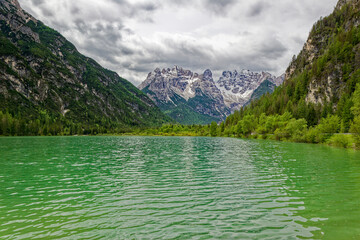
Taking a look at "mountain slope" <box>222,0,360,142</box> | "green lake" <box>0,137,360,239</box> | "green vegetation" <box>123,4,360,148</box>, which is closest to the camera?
"green lake" <box>0,137,360,239</box>

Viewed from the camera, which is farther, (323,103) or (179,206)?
(323,103)

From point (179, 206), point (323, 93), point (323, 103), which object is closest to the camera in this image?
point (179, 206)

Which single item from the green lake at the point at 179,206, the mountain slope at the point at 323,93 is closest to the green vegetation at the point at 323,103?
the mountain slope at the point at 323,93

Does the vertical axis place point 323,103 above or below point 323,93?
below

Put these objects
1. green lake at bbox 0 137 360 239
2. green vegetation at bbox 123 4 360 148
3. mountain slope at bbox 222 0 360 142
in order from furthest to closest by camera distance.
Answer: mountain slope at bbox 222 0 360 142, green vegetation at bbox 123 4 360 148, green lake at bbox 0 137 360 239

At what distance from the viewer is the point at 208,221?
1595 centimetres

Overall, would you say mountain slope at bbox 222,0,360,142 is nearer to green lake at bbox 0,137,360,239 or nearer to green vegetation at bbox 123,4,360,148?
green vegetation at bbox 123,4,360,148

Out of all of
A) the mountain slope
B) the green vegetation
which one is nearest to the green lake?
the green vegetation

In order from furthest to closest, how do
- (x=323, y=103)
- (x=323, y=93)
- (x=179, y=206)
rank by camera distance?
(x=323, y=93) < (x=323, y=103) < (x=179, y=206)

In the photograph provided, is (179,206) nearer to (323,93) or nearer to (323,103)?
(323,103)

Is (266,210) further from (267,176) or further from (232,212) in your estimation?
(267,176)

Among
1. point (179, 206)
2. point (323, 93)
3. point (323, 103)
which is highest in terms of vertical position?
point (323, 93)

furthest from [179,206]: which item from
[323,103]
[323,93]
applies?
[323,93]

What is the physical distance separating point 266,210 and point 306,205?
13.8 ft
